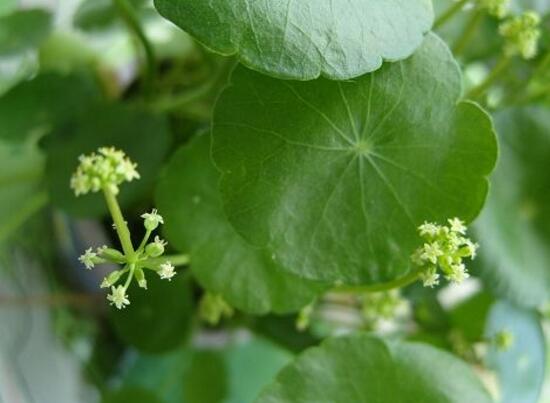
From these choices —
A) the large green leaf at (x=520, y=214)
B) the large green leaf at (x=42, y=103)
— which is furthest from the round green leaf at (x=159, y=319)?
the large green leaf at (x=520, y=214)

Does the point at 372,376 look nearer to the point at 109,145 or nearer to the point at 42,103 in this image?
the point at 109,145

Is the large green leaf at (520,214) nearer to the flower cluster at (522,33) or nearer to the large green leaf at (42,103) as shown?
the flower cluster at (522,33)

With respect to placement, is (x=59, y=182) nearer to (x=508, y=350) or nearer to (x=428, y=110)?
(x=428, y=110)

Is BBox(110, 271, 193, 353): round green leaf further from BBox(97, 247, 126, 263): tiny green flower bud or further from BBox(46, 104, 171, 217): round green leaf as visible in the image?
BBox(97, 247, 126, 263): tiny green flower bud

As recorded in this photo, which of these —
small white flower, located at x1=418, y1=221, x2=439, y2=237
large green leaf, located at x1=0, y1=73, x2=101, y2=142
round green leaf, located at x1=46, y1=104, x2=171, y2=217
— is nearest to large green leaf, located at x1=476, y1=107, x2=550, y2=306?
small white flower, located at x1=418, y1=221, x2=439, y2=237

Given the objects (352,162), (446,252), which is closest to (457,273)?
(446,252)

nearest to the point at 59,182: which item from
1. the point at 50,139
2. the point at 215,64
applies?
the point at 50,139
